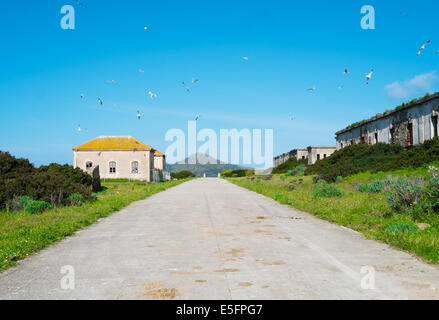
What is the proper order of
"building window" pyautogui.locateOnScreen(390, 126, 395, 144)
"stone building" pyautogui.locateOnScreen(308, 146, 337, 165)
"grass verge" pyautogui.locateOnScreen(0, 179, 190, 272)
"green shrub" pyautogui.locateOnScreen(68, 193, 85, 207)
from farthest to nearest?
1. "stone building" pyautogui.locateOnScreen(308, 146, 337, 165)
2. "building window" pyautogui.locateOnScreen(390, 126, 395, 144)
3. "green shrub" pyautogui.locateOnScreen(68, 193, 85, 207)
4. "grass verge" pyautogui.locateOnScreen(0, 179, 190, 272)

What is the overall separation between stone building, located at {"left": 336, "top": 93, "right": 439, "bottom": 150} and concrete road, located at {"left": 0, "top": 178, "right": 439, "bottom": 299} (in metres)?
21.3

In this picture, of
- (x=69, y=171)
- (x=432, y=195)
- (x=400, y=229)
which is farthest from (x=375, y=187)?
(x=69, y=171)

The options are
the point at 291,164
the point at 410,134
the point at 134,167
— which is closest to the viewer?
the point at 410,134

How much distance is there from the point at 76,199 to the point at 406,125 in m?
26.2

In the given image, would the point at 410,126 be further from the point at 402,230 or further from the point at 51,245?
the point at 51,245

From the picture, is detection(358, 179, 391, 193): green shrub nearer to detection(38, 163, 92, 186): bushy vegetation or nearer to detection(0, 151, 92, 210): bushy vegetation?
detection(0, 151, 92, 210): bushy vegetation

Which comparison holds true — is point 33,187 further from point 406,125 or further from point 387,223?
point 406,125

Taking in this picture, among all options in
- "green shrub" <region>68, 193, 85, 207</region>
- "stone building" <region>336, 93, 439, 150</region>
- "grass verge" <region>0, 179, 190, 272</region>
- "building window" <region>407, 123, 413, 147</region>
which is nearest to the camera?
"grass verge" <region>0, 179, 190, 272</region>

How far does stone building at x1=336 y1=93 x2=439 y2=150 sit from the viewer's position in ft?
87.0

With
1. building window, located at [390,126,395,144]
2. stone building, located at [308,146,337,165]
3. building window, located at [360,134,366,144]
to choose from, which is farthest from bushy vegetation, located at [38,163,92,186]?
stone building, located at [308,146,337,165]

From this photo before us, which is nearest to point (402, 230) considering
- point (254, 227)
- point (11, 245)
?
point (254, 227)

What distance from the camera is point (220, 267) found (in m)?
5.57

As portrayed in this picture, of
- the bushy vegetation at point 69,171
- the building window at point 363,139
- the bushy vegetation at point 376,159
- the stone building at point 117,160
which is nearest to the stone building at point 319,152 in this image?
the building window at point 363,139
